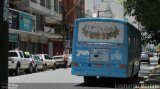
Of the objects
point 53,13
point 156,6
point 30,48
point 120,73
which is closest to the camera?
point 156,6

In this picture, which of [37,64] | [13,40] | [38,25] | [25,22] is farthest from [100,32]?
[38,25]

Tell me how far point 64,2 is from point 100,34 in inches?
2072

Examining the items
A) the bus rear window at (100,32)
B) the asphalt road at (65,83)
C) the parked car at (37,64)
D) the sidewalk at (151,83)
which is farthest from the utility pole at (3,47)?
the parked car at (37,64)

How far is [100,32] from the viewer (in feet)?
61.9

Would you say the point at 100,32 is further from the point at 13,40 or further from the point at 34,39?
the point at 34,39

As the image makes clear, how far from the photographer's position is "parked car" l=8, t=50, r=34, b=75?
91.9 feet

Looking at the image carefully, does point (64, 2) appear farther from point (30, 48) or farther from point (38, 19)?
point (30, 48)

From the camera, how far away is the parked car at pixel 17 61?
2800cm

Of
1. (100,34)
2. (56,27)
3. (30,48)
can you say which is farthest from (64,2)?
(100,34)

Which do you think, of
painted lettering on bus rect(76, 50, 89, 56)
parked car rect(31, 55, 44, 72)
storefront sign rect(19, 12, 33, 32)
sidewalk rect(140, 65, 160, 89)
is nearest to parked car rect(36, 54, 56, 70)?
parked car rect(31, 55, 44, 72)

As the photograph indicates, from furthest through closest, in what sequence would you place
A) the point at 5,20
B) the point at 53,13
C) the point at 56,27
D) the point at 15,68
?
the point at 56,27 < the point at 53,13 < the point at 15,68 < the point at 5,20

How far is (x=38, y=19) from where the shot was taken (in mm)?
55625

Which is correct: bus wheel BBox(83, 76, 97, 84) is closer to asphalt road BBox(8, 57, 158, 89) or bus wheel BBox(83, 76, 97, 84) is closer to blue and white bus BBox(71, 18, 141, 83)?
asphalt road BBox(8, 57, 158, 89)

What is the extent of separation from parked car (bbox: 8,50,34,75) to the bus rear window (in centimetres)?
912
